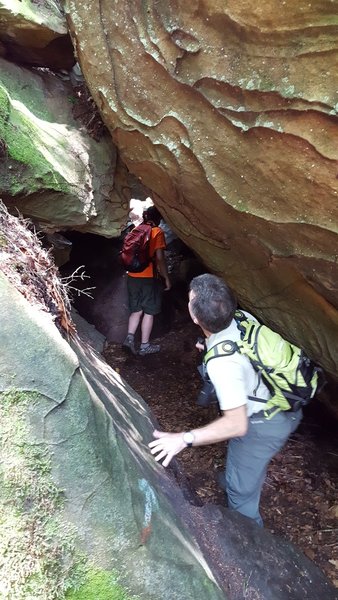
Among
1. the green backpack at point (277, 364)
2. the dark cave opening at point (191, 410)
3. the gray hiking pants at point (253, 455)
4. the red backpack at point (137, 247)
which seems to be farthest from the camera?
the red backpack at point (137, 247)

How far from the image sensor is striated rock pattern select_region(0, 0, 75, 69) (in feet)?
14.2

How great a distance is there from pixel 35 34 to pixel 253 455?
4.36 metres

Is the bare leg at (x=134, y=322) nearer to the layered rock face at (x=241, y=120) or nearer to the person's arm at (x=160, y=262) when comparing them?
the person's arm at (x=160, y=262)

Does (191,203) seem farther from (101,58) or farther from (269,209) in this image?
(101,58)

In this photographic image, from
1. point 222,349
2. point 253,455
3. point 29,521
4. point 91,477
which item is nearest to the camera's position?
point 29,521

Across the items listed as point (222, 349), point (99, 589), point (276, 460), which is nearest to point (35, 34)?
point (222, 349)

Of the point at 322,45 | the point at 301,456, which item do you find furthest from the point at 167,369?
the point at 322,45

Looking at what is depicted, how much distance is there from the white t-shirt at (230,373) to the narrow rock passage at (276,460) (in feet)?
4.27

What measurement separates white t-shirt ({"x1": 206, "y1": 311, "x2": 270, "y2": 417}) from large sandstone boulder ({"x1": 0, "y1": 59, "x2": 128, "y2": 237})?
2.32m

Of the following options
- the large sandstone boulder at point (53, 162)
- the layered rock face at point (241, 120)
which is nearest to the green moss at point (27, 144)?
the large sandstone boulder at point (53, 162)

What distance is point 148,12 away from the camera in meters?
3.16

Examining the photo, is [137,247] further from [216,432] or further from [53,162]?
[216,432]

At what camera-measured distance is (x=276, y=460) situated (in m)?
5.07

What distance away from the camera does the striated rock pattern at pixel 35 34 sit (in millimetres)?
4340
